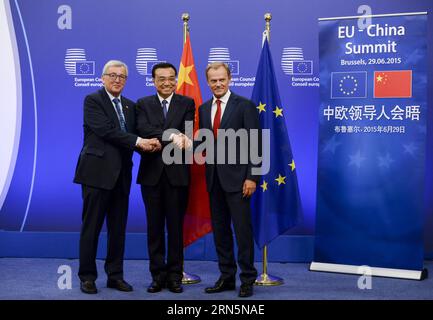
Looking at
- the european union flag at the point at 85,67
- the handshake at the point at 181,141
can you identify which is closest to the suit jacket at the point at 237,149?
the handshake at the point at 181,141

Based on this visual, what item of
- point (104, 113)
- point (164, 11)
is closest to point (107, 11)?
point (164, 11)

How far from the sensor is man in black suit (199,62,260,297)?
4.29m

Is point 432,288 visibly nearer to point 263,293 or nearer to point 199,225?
point 263,293

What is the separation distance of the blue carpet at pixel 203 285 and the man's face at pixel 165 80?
1.51m

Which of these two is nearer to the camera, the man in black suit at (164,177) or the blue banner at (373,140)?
the man in black suit at (164,177)

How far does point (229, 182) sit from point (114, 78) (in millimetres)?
1144

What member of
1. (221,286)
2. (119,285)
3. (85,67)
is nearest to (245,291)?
(221,286)

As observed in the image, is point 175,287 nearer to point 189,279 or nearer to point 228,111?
point 189,279

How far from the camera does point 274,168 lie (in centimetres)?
495

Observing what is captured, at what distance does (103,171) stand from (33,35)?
2463 mm

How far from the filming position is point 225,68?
4.32 metres

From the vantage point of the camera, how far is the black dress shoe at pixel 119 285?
4.45 meters

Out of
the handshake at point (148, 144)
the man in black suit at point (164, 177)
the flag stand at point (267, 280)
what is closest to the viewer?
the handshake at point (148, 144)

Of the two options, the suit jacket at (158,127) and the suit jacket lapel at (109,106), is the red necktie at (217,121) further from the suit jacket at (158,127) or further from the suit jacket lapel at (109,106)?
the suit jacket lapel at (109,106)
